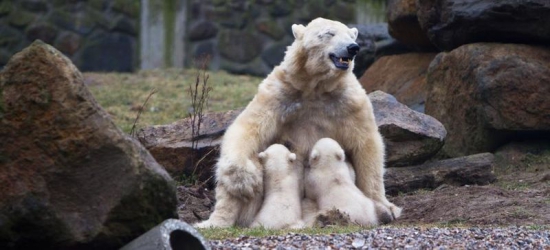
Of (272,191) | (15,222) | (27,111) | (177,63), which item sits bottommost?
(177,63)

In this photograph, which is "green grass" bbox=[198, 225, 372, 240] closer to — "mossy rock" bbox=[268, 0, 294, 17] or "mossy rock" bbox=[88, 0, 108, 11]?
"mossy rock" bbox=[88, 0, 108, 11]

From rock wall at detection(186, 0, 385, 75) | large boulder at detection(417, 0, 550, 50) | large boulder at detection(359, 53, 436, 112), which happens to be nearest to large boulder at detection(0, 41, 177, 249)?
large boulder at detection(417, 0, 550, 50)

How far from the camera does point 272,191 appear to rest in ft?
22.3

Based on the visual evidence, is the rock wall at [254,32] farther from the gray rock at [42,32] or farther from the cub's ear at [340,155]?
the cub's ear at [340,155]

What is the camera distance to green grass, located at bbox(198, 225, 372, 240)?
5.86m

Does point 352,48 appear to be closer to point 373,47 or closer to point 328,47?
point 328,47

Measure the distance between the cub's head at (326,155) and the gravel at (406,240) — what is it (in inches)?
37.9

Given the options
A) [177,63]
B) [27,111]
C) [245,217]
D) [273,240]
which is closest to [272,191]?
[245,217]

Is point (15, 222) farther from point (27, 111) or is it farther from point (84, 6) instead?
point (84, 6)

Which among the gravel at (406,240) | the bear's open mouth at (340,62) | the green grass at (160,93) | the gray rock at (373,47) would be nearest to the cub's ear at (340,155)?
the bear's open mouth at (340,62)

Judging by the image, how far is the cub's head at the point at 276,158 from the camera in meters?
6.88

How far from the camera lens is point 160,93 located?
13.2m

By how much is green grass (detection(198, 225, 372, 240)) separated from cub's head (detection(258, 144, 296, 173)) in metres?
0.66

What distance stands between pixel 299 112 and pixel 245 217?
89 centimetres
